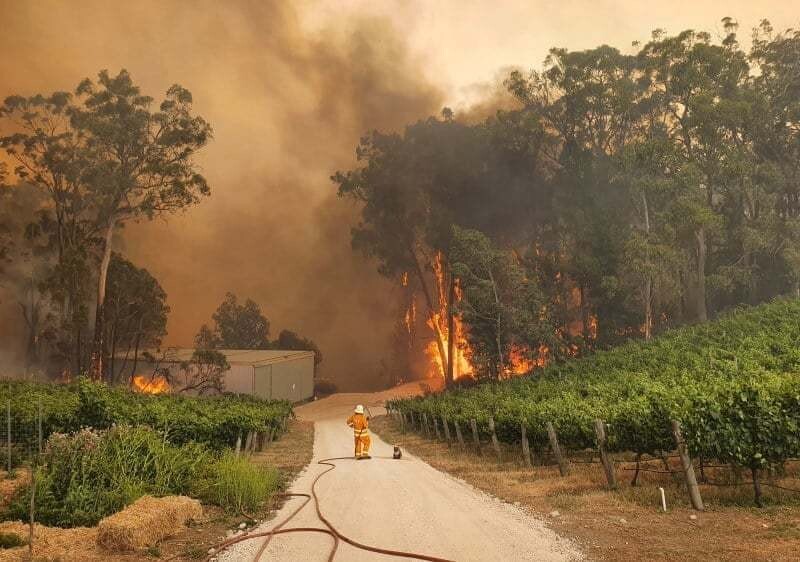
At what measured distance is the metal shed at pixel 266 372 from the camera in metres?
59.2

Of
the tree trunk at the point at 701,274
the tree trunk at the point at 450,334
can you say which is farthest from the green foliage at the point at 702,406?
the tree trunk at the point at 450,334

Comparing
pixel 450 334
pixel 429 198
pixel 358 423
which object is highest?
pixel 429 198

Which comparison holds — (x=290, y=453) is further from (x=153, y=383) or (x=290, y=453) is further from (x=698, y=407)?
(x=153, y=383)

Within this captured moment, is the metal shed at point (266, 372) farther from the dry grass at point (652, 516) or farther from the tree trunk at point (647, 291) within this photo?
the dry grass at point (652, 516)

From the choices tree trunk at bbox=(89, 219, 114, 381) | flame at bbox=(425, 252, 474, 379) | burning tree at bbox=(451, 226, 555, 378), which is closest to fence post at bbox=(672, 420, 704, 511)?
burning tree at bbox=(451, 226, 555, 378)

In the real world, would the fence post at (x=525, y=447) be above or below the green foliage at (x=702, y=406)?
below

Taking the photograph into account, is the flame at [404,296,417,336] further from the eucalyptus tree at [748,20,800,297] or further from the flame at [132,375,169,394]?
the eucalyptus tree at [748,20,800,297]

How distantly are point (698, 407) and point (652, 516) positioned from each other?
277cm

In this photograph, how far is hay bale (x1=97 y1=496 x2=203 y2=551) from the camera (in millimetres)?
9391

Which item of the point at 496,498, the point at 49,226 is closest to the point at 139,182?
the point at 49,226

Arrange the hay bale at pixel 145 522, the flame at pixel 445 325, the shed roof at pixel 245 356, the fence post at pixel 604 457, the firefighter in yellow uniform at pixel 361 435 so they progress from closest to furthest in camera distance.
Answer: the hay bale at pixel 145 522 → the fence post at pixel 604 457 → the firefighter in yellow uniform at pixel 361 435 → the shed roof at pixel 245 356 → the flame at pixel 445 325

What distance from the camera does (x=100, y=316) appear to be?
52.3 meters

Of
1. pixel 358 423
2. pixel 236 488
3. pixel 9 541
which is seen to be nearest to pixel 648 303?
pixel 358 423

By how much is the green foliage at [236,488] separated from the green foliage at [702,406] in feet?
28.4
